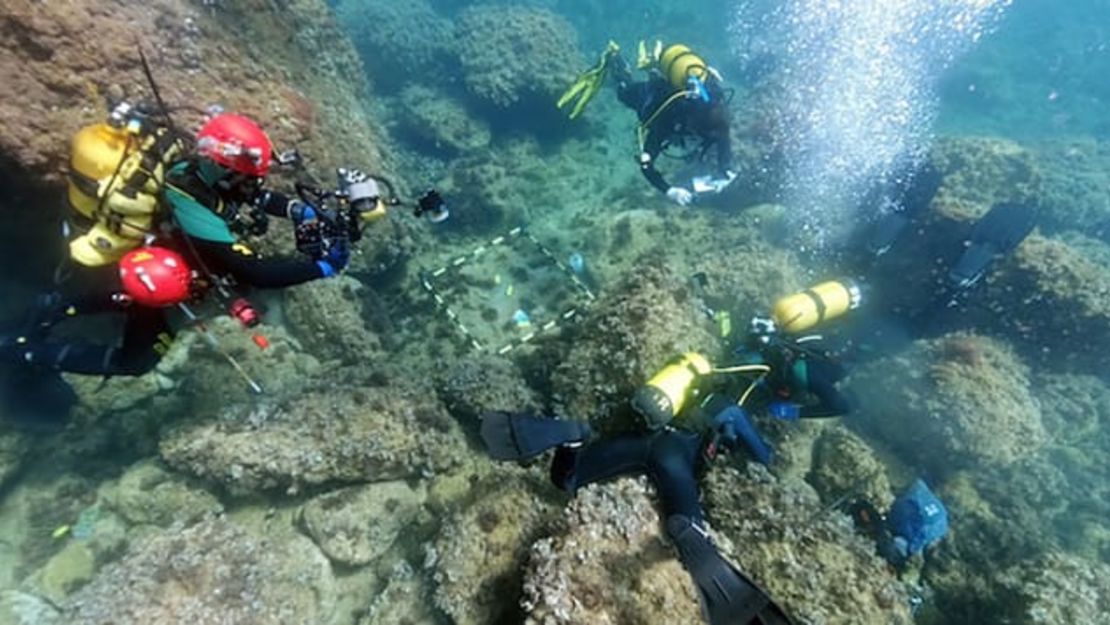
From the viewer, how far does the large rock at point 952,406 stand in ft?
24.5

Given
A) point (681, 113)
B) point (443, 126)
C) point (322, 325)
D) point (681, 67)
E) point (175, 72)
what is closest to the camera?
point (175, 72)

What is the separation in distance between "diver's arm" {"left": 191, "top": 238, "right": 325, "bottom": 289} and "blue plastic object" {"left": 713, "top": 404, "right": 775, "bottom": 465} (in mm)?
3357

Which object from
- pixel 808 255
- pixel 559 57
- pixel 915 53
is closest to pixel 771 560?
pixel 808 255

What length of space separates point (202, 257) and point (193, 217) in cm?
44

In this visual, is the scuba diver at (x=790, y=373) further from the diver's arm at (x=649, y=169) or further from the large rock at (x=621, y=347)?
the diver's arm at (x=649, y=169)

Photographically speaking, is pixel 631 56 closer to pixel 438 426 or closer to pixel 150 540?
pixel 438 426

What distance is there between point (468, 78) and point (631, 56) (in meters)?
8.02

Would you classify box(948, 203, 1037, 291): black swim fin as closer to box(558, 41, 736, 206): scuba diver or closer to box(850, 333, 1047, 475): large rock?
box(850, 333, 1047, 475): large rock

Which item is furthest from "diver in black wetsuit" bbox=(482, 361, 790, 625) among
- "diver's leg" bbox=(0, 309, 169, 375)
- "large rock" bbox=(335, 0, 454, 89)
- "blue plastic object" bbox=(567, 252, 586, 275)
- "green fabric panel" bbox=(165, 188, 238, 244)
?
"large rock" bbox=(335, 0, 454, 89)

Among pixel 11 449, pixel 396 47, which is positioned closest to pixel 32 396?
pixel 11 449

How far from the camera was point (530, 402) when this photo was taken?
6156 millimetres

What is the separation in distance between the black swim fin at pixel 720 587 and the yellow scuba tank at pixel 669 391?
89 cm

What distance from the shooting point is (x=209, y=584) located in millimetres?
4598

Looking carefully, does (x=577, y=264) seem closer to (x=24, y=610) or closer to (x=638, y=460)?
(x=638, y=460)
